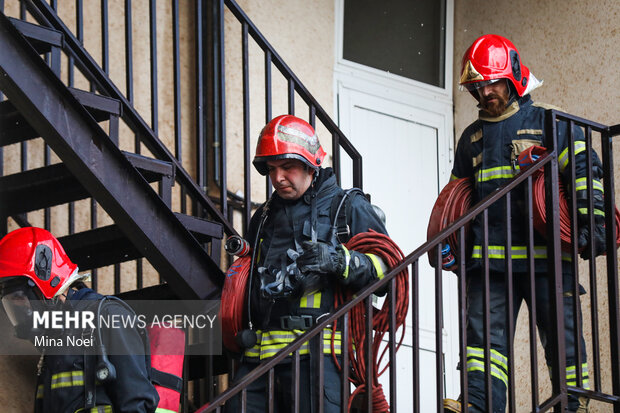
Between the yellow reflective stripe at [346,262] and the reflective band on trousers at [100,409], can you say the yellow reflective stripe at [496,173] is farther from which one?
the reflective band on trousers at [100,409]

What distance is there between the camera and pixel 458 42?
9656 mm

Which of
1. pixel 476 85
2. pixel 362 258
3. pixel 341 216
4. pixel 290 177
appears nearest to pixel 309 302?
pixel 362 258

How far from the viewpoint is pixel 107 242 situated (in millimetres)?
5883

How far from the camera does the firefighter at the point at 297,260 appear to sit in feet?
16.8

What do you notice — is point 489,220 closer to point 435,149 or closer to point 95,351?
point 95,351

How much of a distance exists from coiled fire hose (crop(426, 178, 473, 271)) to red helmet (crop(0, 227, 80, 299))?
1780 millimetres

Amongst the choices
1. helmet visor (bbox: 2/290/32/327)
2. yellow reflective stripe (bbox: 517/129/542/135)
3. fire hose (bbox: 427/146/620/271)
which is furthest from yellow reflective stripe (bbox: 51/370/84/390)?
yellow reflective stripe (bbox: 517/129/542/135)

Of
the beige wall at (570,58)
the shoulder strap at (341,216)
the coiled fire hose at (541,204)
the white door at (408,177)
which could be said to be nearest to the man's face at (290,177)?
the shoulder strap at (341,216)

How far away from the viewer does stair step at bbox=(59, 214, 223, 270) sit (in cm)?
576

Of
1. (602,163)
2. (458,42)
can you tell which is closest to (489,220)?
(602,163)

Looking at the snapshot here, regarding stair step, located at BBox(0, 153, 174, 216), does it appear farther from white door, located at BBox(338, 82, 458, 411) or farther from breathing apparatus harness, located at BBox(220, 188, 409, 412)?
white door, located at BBox(338, 82, 458, 411)

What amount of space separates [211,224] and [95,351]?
1.17 m

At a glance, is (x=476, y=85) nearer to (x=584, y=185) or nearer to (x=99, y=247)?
(x=584, y=185)

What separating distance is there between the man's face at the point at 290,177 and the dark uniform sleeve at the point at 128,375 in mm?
1025
